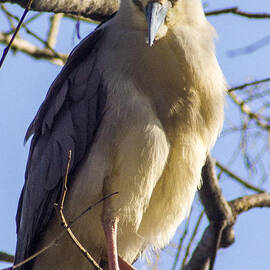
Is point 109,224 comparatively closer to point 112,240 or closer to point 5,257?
point 112,240

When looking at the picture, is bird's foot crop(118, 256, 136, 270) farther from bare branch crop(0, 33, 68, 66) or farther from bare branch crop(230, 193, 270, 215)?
bare branch crop(0, 33, 68, 66)

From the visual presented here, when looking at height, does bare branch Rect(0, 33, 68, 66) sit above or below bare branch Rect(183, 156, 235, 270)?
above

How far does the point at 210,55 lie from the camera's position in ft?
13.8

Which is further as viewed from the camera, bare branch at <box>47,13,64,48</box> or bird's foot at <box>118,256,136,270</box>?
bare branch at <box>47,13,64,48</box>

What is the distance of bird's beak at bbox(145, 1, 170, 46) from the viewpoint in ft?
12.6

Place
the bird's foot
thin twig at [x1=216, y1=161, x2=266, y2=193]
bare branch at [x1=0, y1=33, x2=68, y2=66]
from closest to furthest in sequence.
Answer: the bird's foot
thin twig at [x1=216, y1=161, x2=266, y2=193]
bare branch at [x1=0, y1=33, x2=68, y2=66]

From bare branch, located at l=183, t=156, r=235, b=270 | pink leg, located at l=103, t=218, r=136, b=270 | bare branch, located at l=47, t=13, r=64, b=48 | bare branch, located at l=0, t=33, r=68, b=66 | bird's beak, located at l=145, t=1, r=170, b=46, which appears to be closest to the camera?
pink leg, located at l=103, t=218, r=136, b=270

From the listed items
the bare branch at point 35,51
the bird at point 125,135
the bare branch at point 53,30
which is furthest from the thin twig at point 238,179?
the bare branch at point 53,30

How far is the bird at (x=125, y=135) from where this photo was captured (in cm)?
377

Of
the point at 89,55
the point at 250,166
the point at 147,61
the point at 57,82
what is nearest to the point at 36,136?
the point at 57,82

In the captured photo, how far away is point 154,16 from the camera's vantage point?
3.89 meters

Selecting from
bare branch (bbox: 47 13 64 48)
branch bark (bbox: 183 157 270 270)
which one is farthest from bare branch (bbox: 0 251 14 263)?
bare branch (bbox: 47 13 64 48)

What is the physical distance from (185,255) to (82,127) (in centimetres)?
109

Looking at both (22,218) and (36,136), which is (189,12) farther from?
(22,218)
